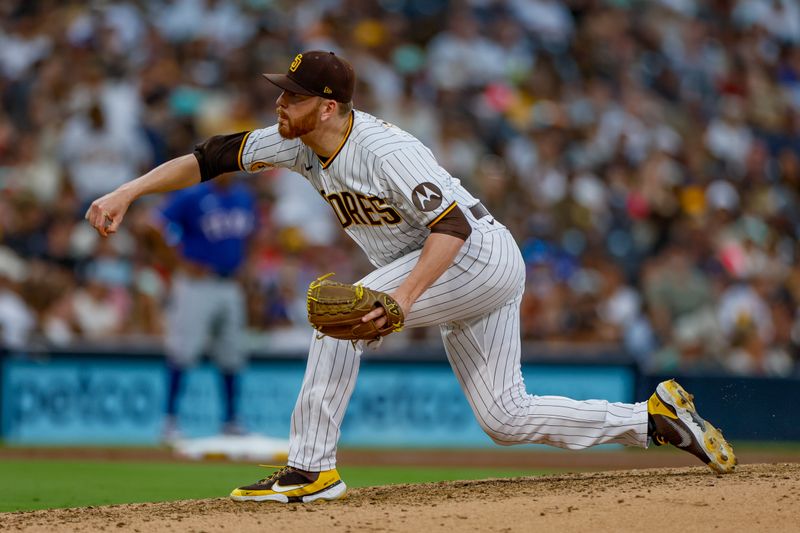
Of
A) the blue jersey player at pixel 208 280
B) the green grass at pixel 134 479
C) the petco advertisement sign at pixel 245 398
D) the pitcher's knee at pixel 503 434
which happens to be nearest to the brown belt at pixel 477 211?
the pitcher's knee at pixel 503 434

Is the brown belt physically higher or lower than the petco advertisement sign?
higher

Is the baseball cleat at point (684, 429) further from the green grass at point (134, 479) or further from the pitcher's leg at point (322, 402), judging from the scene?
the green grass at point (134, 479)

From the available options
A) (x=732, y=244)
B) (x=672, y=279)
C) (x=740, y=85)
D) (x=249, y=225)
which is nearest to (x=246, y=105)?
(x=249, y=225)

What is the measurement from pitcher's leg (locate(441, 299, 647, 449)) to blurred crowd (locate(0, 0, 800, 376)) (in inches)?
211

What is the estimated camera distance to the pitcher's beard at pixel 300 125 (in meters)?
5.21

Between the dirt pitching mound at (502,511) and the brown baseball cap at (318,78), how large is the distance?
5.59 feet

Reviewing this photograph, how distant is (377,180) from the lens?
514cm

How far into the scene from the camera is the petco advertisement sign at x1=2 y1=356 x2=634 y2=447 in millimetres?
10578

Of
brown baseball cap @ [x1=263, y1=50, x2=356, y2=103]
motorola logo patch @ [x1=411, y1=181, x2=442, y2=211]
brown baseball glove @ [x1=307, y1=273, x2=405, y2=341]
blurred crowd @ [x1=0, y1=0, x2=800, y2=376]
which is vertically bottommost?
brown baseball glove @ [x1=307, y1=273, x2=405, y2=341]

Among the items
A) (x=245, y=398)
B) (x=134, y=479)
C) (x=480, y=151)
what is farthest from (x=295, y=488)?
(x=480, y=151)

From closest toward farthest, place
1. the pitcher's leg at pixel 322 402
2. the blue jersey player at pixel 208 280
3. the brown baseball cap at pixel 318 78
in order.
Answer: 1. the brown baseball cap at pixel 318 78
2. the pitcher's leg at pixel 322 402
3. the blue jersey player at pixel 208 280

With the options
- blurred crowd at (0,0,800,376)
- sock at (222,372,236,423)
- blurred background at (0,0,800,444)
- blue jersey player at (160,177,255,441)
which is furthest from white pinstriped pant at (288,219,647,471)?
blurred crowd at (0,0,800,376)

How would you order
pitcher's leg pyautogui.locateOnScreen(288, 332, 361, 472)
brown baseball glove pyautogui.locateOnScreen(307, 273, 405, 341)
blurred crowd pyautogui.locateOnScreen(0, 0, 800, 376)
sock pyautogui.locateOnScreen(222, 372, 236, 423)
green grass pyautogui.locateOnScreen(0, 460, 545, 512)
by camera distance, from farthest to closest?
blurred crowd pyautogui.locateOnScreen(0, 0, 800, 376)
sock pyautogui.locateOnScreen(222, 372, 236, 423)
green grass pyautogui.locateOnScreen(0, 460, 545, 512)
pitcher's leg pyautogui.locateOnScreen(288, 332, 361, 472)
brown baseball glove pyautogui.locateOnScreen(307, 273, 405, 341)

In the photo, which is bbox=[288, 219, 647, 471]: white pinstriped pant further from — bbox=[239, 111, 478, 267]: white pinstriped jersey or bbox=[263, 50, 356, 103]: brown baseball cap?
bbox=[263, 50, 356, 103]: brown baseball cap
